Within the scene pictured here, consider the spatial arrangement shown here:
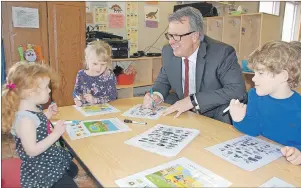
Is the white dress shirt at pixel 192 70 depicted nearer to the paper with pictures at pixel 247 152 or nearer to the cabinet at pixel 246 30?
the paper with pictures at pixel 247 152

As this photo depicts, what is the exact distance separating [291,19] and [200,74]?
596cm

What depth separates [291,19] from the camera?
6520 millimetres

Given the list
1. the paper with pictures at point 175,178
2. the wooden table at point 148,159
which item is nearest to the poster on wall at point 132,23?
the wooden table at point 148,159

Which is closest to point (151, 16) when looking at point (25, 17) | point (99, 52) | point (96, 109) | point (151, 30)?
point (151, 30)

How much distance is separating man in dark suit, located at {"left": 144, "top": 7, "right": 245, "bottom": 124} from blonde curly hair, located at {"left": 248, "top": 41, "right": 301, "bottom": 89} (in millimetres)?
542

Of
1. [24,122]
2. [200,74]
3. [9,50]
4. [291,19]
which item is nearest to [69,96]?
[9,50]

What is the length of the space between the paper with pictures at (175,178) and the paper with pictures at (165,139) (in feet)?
0.36

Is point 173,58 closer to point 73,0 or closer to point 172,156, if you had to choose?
point 172,156

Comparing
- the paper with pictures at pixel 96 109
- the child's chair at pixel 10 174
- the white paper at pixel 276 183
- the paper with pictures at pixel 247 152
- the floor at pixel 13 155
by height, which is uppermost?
the paper with pictures at pixel 96 109

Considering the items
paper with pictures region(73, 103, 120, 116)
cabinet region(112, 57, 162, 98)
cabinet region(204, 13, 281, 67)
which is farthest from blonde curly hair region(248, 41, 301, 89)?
cabinet region(204, 13, 281, 67)

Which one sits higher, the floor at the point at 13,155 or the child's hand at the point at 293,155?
the child's hand at the point at 293,155

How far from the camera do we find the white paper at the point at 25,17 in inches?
106

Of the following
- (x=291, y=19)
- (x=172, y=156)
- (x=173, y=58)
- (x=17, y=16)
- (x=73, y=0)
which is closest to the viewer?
(x=172, y=156)

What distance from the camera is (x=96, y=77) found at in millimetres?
2119
